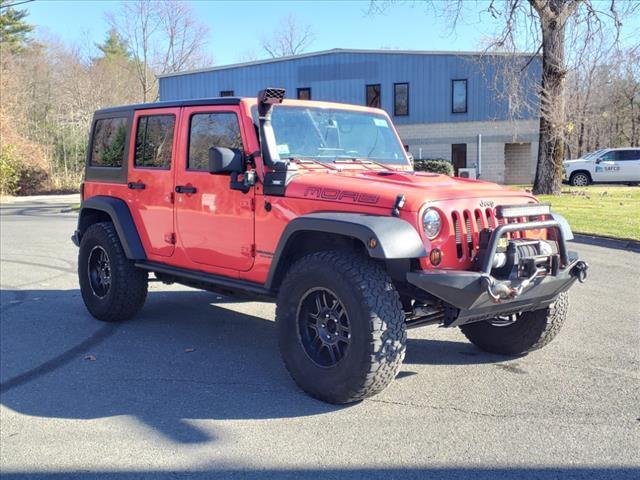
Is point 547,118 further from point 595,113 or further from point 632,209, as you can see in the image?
point 595,113

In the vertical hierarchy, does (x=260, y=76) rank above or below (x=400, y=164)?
above

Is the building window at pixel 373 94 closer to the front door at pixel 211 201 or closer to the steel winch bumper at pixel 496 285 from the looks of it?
the front door at pixel 211 201

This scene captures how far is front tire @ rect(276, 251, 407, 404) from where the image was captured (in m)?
3.97

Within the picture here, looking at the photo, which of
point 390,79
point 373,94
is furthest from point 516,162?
point 373,94

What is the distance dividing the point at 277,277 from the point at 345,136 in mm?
1488

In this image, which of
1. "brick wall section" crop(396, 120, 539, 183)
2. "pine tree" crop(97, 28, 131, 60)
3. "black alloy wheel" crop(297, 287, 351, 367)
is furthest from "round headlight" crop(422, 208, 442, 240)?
"pine tree" crop(97, 28, 131, 60)

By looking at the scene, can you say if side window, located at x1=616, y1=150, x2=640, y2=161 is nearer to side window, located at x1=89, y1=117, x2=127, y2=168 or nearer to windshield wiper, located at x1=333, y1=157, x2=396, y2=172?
windshield wiper, located at x1=333, y1=157, x2=396, y2=172

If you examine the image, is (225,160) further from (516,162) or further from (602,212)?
(516,162)

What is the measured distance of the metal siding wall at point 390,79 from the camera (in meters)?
33.1

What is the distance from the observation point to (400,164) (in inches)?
225

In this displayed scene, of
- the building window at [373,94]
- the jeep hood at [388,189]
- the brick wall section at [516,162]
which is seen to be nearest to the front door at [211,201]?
the jeep hood at [388,189]

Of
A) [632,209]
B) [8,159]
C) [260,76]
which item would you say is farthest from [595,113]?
[8,159]

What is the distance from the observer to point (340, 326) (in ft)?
13.9

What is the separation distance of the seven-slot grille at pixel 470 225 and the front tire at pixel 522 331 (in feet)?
3.16
